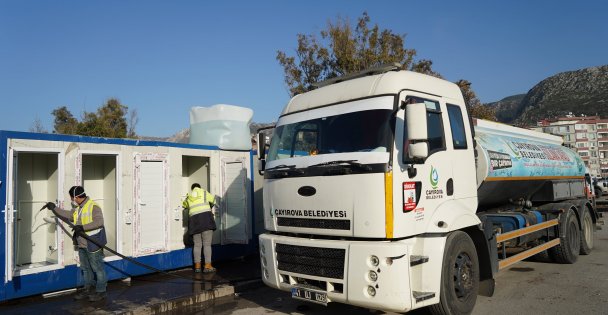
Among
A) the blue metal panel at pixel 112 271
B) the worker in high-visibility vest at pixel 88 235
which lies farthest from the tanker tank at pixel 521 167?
the worker in high-visibility vest at pixel 88 235

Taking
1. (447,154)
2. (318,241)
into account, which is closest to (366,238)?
(318,241)

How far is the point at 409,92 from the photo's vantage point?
5.17 metres

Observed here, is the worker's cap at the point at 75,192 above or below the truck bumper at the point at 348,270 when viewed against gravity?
above

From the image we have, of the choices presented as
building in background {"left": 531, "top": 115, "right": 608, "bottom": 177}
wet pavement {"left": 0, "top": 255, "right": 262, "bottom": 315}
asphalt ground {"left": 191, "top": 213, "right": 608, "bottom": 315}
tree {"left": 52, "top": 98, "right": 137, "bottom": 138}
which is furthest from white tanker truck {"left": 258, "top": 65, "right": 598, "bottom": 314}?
building in background {"left": 531, "top": 115, "right": 608, "bottom": 177}

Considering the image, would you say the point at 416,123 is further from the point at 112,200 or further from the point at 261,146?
the point at 112,200

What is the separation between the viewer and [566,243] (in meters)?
8.72

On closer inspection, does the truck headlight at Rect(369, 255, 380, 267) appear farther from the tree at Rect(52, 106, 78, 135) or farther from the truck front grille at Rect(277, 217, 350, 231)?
the tree at Rect(52, 106, 78, 135)

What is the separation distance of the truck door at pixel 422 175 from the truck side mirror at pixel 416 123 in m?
0.24

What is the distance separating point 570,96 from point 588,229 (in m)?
149

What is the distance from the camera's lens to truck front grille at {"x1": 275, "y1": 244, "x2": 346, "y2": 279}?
15.8ft

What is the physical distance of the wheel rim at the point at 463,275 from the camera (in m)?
5.20

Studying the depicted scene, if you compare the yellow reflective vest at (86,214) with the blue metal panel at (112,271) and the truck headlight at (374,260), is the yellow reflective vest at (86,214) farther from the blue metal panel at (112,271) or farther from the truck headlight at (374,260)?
the truck headlight at (374,260)

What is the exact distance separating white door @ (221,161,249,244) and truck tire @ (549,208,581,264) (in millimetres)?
6376

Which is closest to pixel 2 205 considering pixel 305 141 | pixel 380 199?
pixel 305 141
